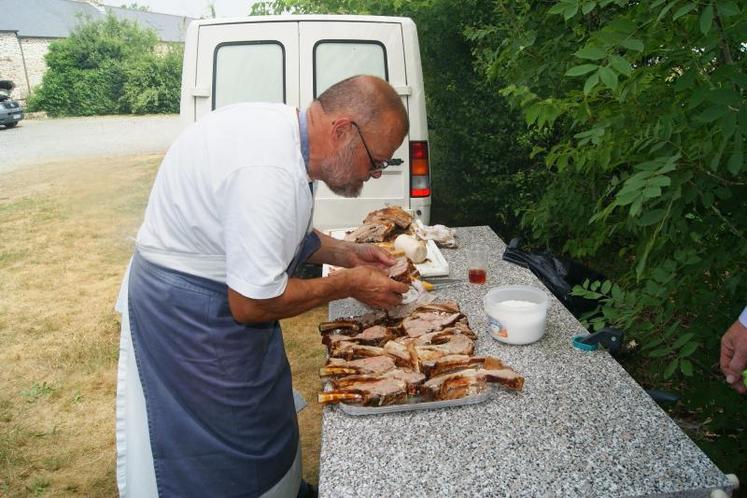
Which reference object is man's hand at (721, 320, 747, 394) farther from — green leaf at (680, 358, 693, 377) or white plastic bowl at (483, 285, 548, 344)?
white plastic bowl at (483, 285, 548, 344)

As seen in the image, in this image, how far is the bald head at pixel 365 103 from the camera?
174cm

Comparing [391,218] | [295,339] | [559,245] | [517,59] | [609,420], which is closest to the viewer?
[609,420]

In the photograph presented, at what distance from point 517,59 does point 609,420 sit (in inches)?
79.3

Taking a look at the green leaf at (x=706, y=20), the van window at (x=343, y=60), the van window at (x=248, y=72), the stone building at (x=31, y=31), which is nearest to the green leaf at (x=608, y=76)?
the green leaf at (x=706, y=20)

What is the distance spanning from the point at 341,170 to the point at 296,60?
3.12 metres

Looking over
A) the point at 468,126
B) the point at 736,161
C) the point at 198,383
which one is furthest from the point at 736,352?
the point at 468,126

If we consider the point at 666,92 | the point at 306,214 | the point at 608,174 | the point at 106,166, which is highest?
the point at 666,92

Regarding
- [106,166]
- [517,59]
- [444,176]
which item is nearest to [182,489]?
[517,59]

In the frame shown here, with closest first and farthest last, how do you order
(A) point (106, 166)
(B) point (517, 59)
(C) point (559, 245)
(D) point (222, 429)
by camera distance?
(D) point (222, 429) < (B) point (517, 59) < (C) point (559, 245) < (A) point (106, 166)

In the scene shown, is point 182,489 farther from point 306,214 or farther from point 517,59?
point 517,59

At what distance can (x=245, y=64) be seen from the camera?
15.0 ft

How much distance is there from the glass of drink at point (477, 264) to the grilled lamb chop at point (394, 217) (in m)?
0.41

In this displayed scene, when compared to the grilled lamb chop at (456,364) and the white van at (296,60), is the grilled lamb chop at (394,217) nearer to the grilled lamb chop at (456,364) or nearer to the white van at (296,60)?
the white van at (296,60)

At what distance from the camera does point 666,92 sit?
222cm
